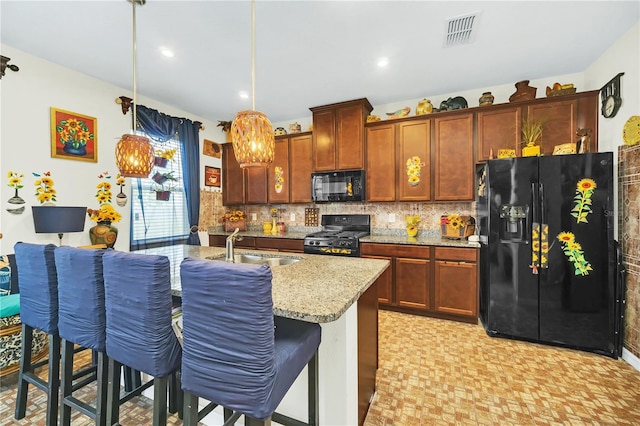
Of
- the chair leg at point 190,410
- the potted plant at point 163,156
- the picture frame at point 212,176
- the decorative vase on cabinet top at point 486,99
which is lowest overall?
the chair leg at point 190,410

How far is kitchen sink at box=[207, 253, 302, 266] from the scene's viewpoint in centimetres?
224

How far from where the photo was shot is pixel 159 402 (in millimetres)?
1199

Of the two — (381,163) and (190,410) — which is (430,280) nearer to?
(381,163)

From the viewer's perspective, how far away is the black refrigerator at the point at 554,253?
89.9 inches

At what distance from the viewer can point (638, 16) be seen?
2082 millimetres

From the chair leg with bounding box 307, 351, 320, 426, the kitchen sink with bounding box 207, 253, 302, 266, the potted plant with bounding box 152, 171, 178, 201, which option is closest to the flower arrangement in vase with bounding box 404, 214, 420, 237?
the kitchen sink with bounding box 207, 253, 302, 266

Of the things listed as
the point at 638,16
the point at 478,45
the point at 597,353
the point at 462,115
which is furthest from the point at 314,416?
the point at 638,16

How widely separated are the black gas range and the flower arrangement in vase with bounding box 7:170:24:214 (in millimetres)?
2859

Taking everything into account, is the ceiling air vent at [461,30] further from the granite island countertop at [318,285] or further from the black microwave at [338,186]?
the granite island countertop at [318,285]

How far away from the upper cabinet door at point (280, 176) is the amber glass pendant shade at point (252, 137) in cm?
270

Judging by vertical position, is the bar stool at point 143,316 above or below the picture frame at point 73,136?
below

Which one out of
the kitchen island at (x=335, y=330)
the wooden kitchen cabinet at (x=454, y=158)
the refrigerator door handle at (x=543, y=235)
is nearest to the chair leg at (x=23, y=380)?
the kitchen island at (x=335, y=330)

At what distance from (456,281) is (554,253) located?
2.98 ft

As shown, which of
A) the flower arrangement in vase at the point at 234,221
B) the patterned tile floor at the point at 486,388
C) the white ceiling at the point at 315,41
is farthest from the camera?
the flower arrangement in vase at the point at 234,221
